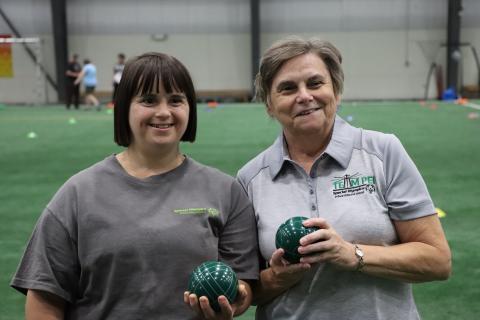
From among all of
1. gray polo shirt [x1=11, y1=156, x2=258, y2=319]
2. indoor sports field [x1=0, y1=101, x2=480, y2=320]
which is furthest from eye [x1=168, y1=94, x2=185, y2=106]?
indoor sports field [x1=0, y1=101, x2=480, y2=320]

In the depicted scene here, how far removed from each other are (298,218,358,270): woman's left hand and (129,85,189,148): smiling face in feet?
1.91

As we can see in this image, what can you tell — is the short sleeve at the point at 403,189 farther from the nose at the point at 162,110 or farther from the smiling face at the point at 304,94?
the nose at the point at 162,110

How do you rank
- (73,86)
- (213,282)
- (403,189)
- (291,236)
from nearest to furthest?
(213,282) < (291,236) < (403,189) < (73,86)

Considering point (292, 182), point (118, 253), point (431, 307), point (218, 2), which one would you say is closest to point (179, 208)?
point (118, 253)

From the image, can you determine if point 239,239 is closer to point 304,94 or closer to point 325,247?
point 325,247

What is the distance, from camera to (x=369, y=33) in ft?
89.3

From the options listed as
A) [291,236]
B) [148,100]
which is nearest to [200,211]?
[291,236]

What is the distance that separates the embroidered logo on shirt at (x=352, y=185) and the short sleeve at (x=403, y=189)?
7 cm

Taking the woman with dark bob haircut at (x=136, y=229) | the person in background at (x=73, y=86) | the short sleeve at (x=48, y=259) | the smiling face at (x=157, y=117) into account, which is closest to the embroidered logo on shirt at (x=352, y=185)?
the woman with dark bob haircut at (x=136, y=229)

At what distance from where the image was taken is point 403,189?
7.63 feet

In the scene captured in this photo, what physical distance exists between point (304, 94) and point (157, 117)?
59 centimetres

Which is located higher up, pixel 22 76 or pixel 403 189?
pixel 403 189

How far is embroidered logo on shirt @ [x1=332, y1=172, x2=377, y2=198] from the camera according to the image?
7.77 feet

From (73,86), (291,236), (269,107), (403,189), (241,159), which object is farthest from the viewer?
(73,86)
